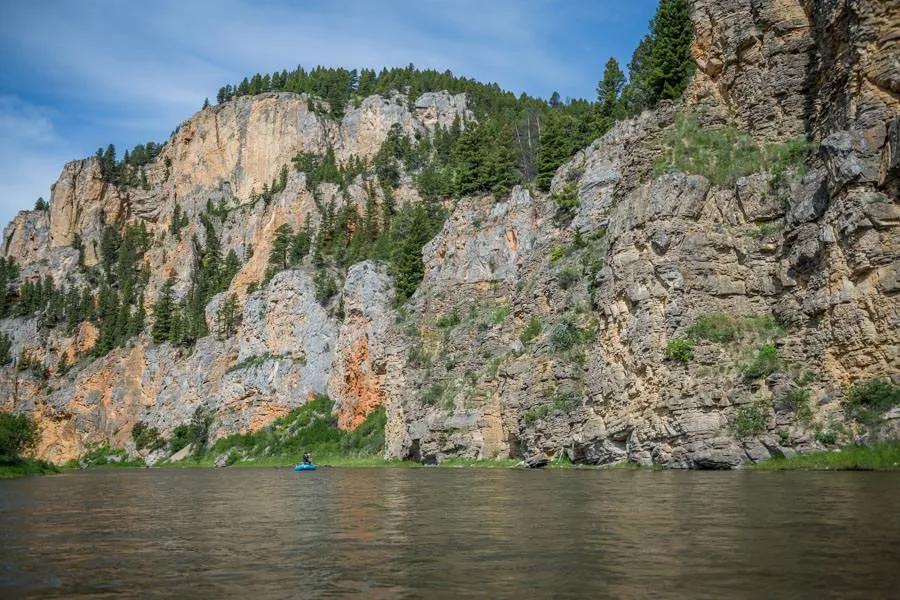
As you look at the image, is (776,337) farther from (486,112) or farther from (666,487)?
(486,112)

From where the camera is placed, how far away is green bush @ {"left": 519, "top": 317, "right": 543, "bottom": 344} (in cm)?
5788

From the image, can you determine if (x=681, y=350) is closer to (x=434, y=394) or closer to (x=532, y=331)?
(x=532, y=331)

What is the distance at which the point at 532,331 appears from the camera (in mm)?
58031

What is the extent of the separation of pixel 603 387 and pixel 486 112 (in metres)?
107

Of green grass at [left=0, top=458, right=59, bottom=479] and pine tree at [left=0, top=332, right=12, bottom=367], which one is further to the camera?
pine tree at [left=0, top=332, right=12, bottom=367]

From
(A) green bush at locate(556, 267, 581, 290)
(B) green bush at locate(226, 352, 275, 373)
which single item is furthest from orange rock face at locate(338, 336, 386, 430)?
(A) green bush at locate(556, 267, 581, 290)

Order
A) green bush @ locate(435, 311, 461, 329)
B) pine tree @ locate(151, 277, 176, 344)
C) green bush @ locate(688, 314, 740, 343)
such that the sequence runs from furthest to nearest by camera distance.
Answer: pine tree @ locate(151, 277, 176, 344) < green bush @ locate(435, 311, 461, 329) < green bush @ locate(688, 314, 740, 343)

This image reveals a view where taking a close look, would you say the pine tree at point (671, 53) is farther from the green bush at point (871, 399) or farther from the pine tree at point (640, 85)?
the green bush at point (871, 399)

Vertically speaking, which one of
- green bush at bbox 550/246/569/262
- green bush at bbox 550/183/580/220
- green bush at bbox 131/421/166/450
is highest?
green bush at bbox 550/183/580/220

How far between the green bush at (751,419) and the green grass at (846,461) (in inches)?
70.6

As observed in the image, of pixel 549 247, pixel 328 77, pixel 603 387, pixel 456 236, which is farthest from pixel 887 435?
pixel 328 77

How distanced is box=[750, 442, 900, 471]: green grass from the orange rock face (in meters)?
53.1

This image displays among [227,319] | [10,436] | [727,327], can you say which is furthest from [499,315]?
[227,319]

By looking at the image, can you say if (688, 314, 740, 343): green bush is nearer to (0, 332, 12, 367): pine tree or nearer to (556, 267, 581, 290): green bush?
(556, 267, 581, 290): green bush
